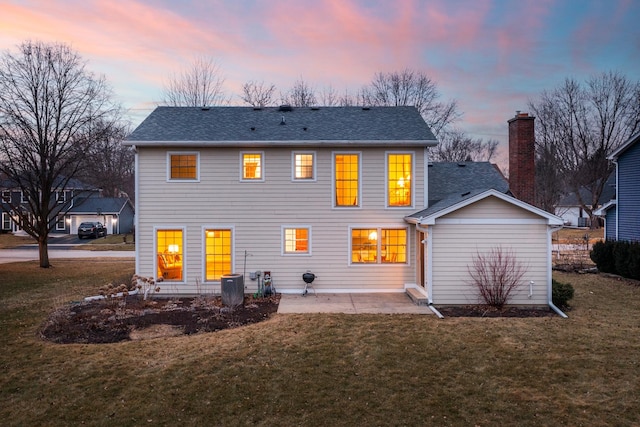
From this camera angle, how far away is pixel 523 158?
1374 cm

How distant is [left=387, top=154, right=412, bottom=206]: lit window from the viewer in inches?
512

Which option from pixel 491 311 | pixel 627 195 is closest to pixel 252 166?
pixel 491 311

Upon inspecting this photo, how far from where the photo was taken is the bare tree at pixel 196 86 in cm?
3009

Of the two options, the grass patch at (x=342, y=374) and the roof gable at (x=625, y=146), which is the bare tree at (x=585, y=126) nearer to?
the roof gable at (x=625, y=146)

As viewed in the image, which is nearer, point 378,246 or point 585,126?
point 378,246

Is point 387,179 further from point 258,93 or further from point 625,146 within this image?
point 258,93

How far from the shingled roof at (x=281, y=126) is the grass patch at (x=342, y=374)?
6.02 meters

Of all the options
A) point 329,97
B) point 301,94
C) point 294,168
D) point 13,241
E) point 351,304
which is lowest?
point 351,304

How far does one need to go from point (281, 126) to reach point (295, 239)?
13.3 feet

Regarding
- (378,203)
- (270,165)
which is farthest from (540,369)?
(270,165)

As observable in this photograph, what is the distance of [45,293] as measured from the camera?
12.9 metres

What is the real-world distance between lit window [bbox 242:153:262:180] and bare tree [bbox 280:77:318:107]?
20438mm

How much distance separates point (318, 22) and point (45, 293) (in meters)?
14.6

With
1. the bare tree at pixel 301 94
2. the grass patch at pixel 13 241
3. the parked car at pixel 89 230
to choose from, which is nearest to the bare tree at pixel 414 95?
the bare tree at pixel 301 94
